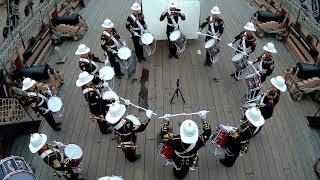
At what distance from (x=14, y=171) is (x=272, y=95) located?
5.20 metres

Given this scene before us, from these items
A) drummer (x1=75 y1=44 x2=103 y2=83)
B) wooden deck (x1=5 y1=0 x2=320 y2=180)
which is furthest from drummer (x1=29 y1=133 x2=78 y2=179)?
drummer (x1=75 y1=44 x2=103 y2=83)

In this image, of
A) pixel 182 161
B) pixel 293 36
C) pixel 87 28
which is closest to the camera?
pixel 182 161

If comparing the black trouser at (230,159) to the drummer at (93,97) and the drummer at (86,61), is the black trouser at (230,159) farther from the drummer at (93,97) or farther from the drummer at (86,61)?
the drummer at (86,61)

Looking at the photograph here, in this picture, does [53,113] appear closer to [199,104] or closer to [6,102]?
[6,102]

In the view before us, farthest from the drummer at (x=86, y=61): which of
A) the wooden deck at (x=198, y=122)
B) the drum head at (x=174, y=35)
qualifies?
the drum head at (x=174, y=35)

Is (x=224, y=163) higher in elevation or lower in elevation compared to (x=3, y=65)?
lower

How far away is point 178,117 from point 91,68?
244cm

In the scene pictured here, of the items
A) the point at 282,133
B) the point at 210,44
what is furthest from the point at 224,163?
the point at 210,44

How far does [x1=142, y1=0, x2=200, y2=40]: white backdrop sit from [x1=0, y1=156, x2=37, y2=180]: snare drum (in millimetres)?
5867

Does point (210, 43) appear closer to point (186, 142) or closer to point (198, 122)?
point (198, 122)

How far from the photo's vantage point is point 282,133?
7.41 meters

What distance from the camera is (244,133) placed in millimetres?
5773

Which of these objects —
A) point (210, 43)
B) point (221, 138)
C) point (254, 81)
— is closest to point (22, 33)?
point (210, 43)

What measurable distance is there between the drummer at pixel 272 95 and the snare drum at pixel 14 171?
4.74 metres
